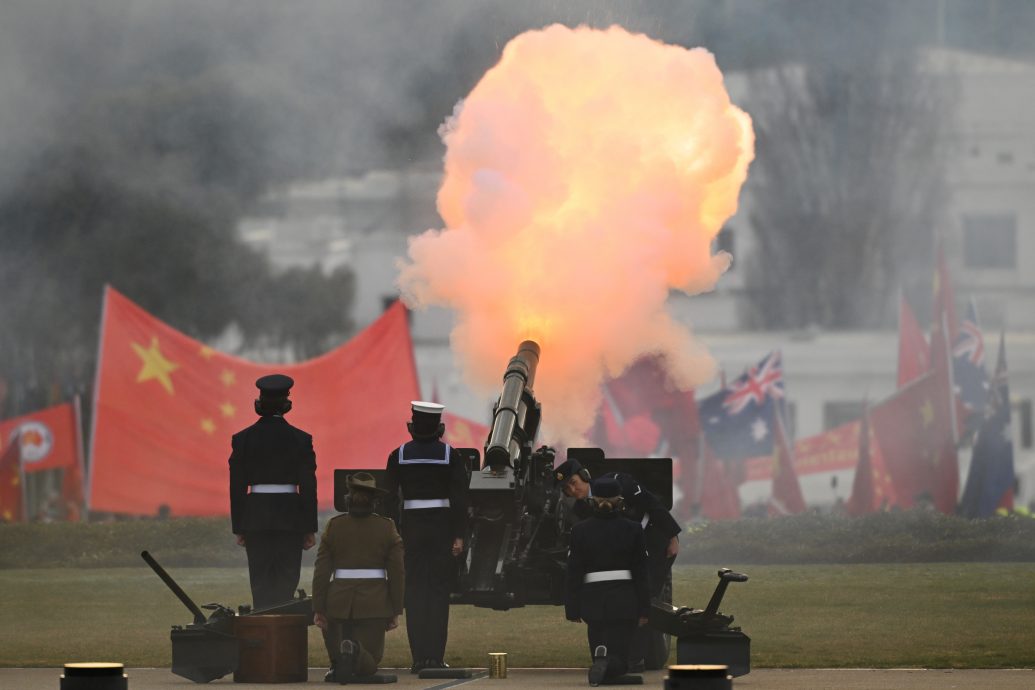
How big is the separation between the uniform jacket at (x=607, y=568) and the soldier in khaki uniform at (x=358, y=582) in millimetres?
1182

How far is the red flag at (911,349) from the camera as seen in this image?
4003cm

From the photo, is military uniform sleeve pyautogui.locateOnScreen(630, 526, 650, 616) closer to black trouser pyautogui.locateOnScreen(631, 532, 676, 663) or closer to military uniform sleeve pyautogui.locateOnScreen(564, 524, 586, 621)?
military uniform sleeve pyautogui.locateOnScreen(564, 524, 586, 621)

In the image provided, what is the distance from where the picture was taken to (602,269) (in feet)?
64.6

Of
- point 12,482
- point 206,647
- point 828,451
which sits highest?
point 828,451

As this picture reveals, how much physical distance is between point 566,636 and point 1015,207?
95.7 feet

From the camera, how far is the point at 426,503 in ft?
54.6

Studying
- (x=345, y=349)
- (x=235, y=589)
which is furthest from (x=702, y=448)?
(x=235, y=589)

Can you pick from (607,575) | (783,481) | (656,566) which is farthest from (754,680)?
(783,481)

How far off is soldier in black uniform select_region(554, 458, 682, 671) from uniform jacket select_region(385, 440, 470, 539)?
29.9 inches

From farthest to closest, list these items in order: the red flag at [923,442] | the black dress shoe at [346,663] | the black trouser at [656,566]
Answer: the red flag at [923,442], the black trouser at [656,566], the black dress shoe at [346,663]

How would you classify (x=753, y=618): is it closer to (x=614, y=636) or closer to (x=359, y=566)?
(x=614, y=636)

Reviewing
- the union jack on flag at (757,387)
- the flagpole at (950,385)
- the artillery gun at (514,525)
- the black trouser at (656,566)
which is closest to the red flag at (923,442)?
Answer: the flagpole at (950,385)

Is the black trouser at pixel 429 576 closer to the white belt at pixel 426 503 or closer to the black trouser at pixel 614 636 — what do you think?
the white belt at pixel 426 503

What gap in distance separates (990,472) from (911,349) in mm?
4372
